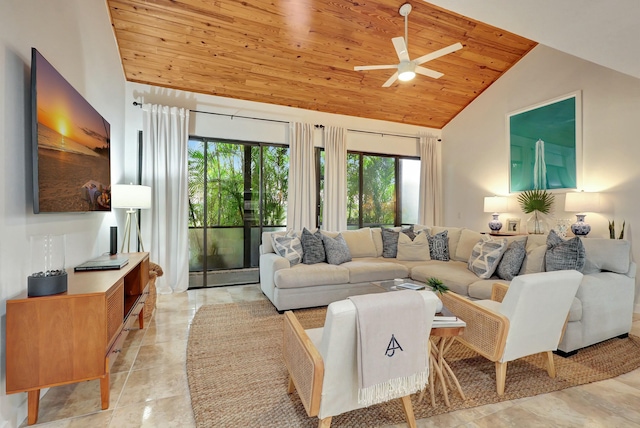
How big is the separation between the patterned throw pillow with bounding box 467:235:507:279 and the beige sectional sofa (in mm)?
80

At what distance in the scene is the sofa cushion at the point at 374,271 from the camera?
363 centimetres

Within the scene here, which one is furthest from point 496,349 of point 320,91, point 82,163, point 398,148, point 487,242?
point 398,148

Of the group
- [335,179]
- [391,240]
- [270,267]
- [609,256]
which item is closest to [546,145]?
[609,256]

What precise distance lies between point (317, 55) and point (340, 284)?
3.06m

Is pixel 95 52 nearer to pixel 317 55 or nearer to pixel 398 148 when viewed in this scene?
pixel 317 55

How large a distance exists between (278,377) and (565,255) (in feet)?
8.37

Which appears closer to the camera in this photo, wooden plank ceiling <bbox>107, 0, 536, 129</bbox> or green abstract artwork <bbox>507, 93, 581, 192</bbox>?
wooden plank ceiling <bbox>107, 0, 536, 129</bbox>

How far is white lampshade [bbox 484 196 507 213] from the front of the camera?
4.77 metres

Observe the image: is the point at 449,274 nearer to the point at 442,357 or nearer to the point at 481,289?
the point at 481,289

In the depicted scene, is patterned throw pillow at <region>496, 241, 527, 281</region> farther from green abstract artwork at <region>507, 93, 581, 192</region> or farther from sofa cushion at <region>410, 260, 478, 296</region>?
green abstract artwork at <region>507, 93, 581, 192</region>

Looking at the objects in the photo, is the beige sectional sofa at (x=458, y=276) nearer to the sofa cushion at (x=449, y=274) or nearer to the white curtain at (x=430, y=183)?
the sofa cushion at (x=449, y=274)

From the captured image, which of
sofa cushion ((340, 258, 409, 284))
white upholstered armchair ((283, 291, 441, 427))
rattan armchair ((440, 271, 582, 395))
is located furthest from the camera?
sofa cushion ((340, 258, 409, 284))

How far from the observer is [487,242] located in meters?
3.30

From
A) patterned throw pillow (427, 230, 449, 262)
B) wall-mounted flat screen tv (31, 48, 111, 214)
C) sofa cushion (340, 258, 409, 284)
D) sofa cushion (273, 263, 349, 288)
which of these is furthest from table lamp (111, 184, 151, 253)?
patterned throw pillow (427, 230, 449, 262)
